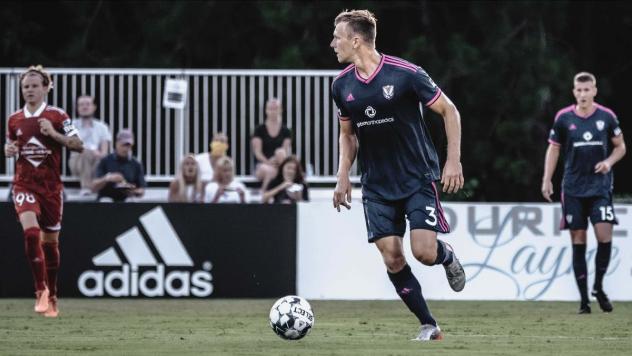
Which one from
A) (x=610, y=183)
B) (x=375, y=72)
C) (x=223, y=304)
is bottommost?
(x=223, y=304)

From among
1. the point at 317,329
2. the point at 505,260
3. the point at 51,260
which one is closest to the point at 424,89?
the point at 317,329

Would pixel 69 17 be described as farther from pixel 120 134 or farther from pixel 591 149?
pixel 591 149

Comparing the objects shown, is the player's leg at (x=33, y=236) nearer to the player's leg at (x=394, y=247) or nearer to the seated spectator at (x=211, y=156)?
the seated spectator at (x=211, y=156)

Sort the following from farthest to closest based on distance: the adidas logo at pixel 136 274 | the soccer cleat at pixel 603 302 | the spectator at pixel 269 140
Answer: the spectator at pixel 269 140 < the adidas logo at pixel 136 274 < the soccer cleat at pixel 603 302

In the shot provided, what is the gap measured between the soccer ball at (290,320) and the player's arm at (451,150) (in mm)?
1394

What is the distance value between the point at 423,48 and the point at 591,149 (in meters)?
6.60

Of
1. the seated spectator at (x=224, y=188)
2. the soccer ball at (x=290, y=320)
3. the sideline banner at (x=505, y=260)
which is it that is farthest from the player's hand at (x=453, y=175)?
the seated spectator at (x=224, y=188)

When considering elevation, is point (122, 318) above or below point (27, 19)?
below

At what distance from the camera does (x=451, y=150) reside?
9.80m

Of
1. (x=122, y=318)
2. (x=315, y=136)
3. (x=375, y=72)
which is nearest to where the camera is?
(x=375, y=72)

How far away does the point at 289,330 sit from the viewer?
401 inches

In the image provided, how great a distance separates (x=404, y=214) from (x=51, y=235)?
4.95 m

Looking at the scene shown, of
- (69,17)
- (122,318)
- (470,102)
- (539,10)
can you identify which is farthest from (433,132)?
(122,318)

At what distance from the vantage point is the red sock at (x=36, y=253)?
13547 mm
